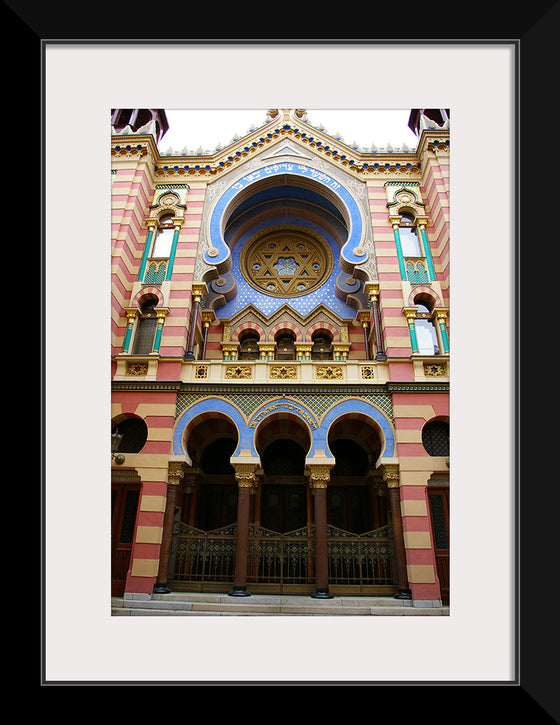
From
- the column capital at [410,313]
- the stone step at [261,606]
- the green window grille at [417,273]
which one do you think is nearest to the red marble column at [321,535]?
the stone step at [261,606]

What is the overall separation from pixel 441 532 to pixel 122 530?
813 cm

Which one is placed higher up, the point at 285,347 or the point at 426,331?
the point at 426,331

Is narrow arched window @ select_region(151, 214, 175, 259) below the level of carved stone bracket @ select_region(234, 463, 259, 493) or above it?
above

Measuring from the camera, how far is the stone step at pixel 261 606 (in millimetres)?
8422

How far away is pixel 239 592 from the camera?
9.56 m

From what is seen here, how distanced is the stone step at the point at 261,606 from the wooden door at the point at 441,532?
67cm

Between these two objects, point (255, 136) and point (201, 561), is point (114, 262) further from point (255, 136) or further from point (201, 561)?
point (201, 561)

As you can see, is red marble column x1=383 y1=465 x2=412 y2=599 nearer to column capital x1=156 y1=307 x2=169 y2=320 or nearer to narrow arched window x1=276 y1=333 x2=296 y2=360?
narrow arched window x1=276 y1=333 x2=296 y2=360

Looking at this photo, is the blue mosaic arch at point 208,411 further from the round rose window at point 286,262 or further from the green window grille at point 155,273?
the round rose window at point 286,262

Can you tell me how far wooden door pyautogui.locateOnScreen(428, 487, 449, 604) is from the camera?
394 inches

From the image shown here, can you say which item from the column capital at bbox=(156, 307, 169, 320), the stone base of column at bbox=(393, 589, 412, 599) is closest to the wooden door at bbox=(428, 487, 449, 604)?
the stone base of column at bbox=(393, 589, 412, 599)

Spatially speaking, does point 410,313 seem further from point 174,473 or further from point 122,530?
point 122,530

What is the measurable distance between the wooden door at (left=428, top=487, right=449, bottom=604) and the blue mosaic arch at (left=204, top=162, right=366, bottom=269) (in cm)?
712

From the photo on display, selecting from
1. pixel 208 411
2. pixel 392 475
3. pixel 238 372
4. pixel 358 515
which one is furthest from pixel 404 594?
pixel 238 372
